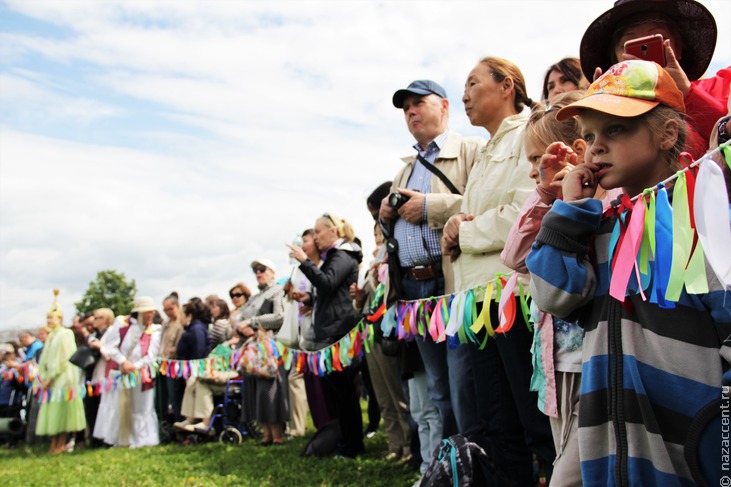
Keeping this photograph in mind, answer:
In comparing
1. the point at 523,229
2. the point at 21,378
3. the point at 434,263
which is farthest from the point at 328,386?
the point at 21,378

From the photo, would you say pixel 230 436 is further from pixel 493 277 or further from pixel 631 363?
pixel 631 363

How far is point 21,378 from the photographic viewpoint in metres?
13.2

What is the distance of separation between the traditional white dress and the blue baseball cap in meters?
6.86

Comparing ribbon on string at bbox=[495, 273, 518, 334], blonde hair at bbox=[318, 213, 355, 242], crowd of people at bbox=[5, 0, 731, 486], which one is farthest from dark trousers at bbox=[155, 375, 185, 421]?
ribbon on string at bbox=[495, 273, 518, 334]

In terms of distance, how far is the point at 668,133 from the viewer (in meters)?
2.08

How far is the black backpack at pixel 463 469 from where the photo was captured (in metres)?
3.30

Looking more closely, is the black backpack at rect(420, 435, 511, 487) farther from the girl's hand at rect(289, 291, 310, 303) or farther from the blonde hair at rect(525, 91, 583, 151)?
the girl's hand at rect(289, 291, 310, 303)

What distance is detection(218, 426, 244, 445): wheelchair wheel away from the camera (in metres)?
9.49

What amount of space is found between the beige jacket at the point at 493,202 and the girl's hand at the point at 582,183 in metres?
1.33

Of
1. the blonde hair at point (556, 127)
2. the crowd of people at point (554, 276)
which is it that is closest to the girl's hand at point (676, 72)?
the crowd of people at point (554, 276)

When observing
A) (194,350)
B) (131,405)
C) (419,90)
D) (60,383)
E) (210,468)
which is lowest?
(210,468)

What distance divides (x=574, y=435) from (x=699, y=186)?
93 cm

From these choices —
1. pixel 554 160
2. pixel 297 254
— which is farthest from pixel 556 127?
pixel 297 254

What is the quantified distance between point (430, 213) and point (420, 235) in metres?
0.17
